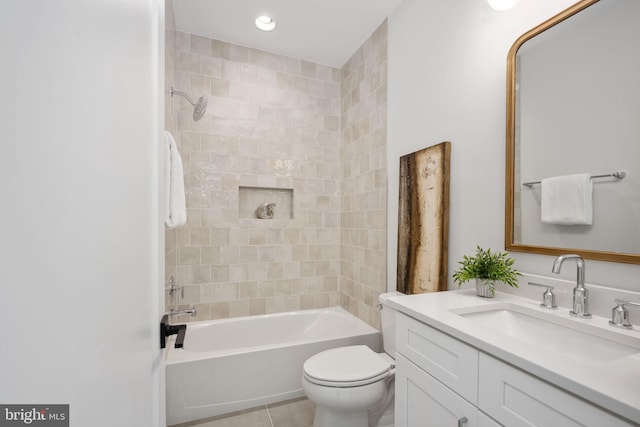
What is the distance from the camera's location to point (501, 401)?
2.57 ft

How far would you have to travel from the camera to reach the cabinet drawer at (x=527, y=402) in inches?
24.3

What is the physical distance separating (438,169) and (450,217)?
0.93ft

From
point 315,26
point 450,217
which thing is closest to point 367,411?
point 450,217

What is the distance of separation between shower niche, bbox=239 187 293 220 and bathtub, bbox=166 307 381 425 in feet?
3.23

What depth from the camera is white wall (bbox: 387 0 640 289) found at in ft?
4.16

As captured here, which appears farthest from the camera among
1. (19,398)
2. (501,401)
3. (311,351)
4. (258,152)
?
(258,152)

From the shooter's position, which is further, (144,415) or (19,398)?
(144,415)

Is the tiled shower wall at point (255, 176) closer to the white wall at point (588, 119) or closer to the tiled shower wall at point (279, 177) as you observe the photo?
the tiled shower wall at point (279, 177)

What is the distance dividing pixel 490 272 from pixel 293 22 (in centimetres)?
230

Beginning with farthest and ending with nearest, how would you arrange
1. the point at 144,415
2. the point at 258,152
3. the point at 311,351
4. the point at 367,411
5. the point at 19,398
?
the point at 258,152 < the point at 311,351 < the point at 367,411 < the point at 144,415 < the point at 19,398

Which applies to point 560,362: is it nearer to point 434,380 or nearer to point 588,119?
point 434,380

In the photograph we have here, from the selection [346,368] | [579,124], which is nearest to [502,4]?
[579,124]

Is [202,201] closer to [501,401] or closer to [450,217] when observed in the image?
[450,217]

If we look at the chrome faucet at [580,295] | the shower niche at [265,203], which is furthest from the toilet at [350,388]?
the shower niche at [265,203]
